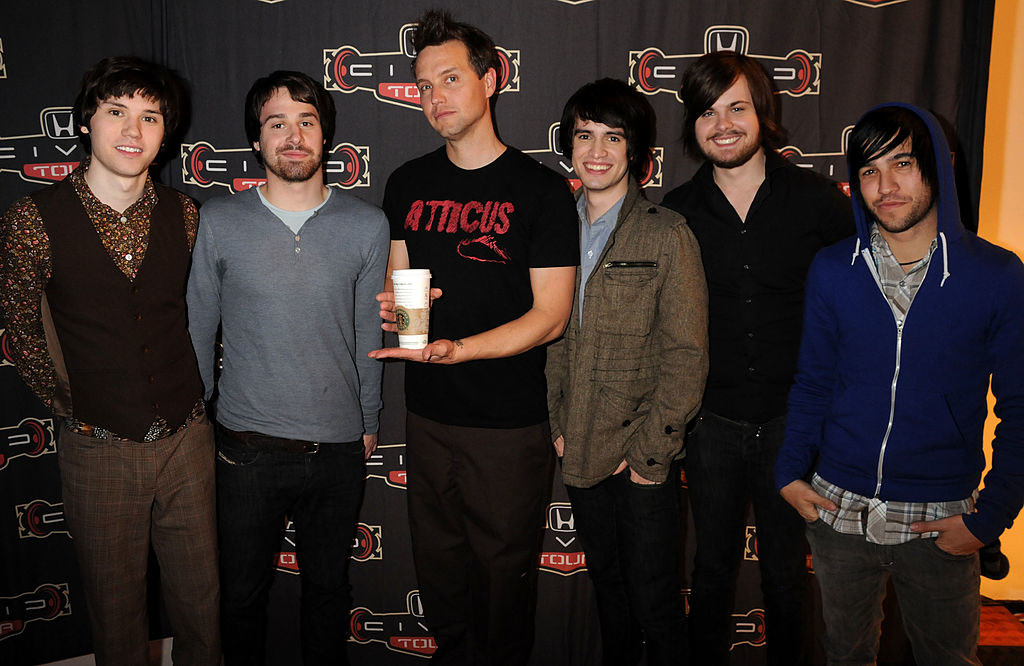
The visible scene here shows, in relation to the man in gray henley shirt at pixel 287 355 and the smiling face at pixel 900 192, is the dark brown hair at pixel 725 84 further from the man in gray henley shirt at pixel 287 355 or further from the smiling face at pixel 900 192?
the man in gray henley shirt at pixel 287 355

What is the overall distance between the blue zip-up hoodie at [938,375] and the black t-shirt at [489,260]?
967 mm

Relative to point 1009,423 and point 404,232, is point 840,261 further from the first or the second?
point 404,232

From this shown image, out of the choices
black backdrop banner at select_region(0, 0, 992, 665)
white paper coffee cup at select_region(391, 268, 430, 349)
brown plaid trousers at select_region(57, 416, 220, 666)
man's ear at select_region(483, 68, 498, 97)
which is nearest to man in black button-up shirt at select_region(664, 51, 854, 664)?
black backdrop banner at select_region(0, 0, 992, 665)

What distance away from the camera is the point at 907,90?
285 centimetres

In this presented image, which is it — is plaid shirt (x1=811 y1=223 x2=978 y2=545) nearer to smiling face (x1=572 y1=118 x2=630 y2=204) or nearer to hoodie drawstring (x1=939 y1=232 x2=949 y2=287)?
hoodie drawstring (x1=939 y1=232 x2=949 y2=287)

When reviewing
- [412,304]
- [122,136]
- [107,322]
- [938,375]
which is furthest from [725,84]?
[107,322]

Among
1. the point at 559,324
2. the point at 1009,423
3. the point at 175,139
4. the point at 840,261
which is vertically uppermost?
the point at 175,139

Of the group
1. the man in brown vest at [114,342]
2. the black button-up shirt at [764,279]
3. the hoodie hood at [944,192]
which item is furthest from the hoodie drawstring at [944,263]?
the man in brown vest at [114,342]

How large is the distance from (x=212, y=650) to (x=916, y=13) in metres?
3.94

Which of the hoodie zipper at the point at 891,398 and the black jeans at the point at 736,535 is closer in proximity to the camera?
the hoodie zipper at the point at 891,398

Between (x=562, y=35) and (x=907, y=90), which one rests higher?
(x=562, y=35)

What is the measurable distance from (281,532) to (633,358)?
59.7 inches

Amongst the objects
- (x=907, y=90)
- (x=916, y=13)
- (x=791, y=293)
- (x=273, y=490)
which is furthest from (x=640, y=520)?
(x=916, y=13)

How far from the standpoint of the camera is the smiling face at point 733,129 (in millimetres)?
2291
